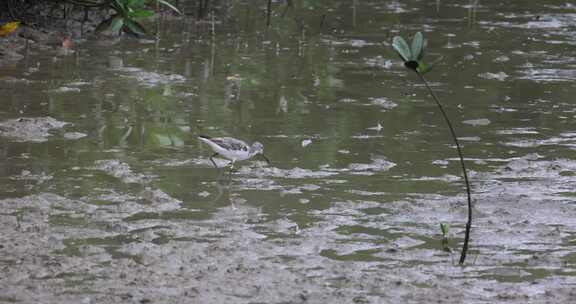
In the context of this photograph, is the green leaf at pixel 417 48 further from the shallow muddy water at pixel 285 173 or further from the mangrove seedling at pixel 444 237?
the shallow muddy water at pixel 285 173

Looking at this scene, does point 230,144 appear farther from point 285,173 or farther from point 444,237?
point 444,237

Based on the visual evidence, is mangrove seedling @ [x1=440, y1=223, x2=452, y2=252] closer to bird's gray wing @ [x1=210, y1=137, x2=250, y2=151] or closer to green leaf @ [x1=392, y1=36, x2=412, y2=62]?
green leaf @ [x1=392, y1=36, x2=412, y2=62]

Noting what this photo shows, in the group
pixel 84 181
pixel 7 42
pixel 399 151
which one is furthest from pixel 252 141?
pixel 7 42

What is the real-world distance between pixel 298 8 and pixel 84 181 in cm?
1086

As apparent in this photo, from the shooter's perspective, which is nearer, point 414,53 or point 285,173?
point 414,53

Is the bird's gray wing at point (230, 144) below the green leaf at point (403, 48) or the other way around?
below

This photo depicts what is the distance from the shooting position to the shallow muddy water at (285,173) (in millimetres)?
6746

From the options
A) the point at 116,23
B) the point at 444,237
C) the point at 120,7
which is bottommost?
the point at 444,237

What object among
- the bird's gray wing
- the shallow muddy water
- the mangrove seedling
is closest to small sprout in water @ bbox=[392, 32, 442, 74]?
the mangrove seedling

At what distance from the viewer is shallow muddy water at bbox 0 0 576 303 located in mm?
6746

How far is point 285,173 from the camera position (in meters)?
9.34

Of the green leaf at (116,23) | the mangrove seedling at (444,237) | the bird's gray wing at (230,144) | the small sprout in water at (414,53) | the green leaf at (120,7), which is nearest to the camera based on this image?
the small sprout in water at (414,53)

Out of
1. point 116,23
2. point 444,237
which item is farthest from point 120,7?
point 444,237

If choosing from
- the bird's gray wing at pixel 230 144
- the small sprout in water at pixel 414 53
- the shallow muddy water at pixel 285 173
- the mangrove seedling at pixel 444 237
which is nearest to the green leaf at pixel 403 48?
the small sprout in water at pixel 414 53
